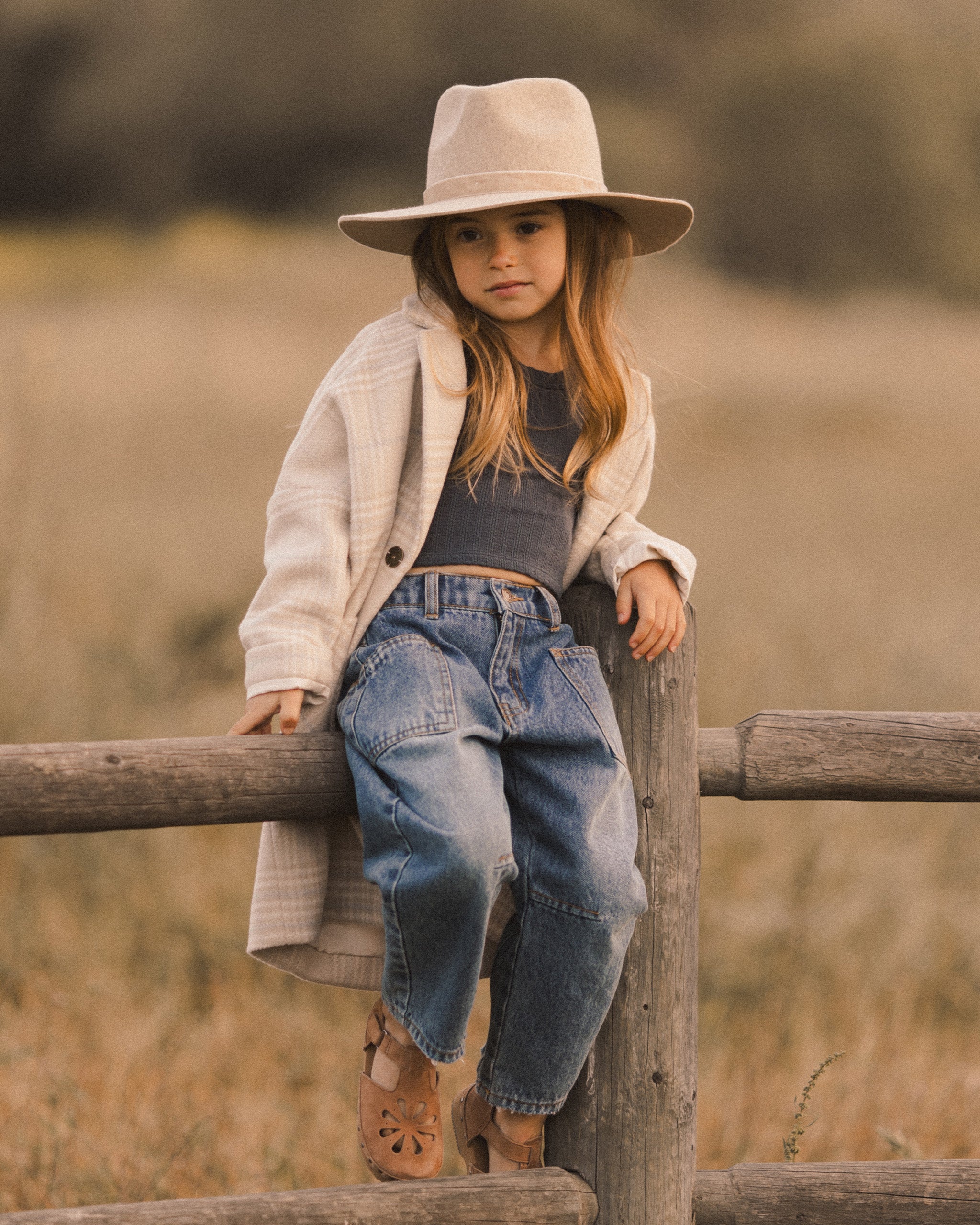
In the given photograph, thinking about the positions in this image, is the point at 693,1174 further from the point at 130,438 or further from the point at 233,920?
the point at 130,438

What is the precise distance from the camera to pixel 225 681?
4805 mm

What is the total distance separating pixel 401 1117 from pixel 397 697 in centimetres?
52

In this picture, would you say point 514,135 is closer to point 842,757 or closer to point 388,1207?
point 842,757

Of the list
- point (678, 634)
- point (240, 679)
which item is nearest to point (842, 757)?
point (678, 634)

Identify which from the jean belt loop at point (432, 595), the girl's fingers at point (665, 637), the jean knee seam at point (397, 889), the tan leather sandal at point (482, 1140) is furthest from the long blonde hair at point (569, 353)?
the tan leather sandal at point (482, 1140)

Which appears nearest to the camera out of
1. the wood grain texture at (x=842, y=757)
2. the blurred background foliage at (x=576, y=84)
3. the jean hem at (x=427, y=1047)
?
the jean hem at (x=427, y=1047)

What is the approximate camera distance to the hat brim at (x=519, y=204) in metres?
1.69

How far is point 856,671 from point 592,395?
161 inches

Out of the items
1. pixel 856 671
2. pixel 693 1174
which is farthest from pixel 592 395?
pixel 856 671

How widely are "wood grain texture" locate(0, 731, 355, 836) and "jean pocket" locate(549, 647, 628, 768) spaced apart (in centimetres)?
29

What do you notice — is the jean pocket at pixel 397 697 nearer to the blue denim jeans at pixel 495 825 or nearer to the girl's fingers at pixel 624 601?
the blue denim jeans at pixel 495 825

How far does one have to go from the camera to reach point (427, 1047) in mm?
1528

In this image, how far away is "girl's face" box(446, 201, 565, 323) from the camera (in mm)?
1751

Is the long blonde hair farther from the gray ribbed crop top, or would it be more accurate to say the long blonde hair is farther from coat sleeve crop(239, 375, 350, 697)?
coat sleeve crop(239, 375, 350, 697)
